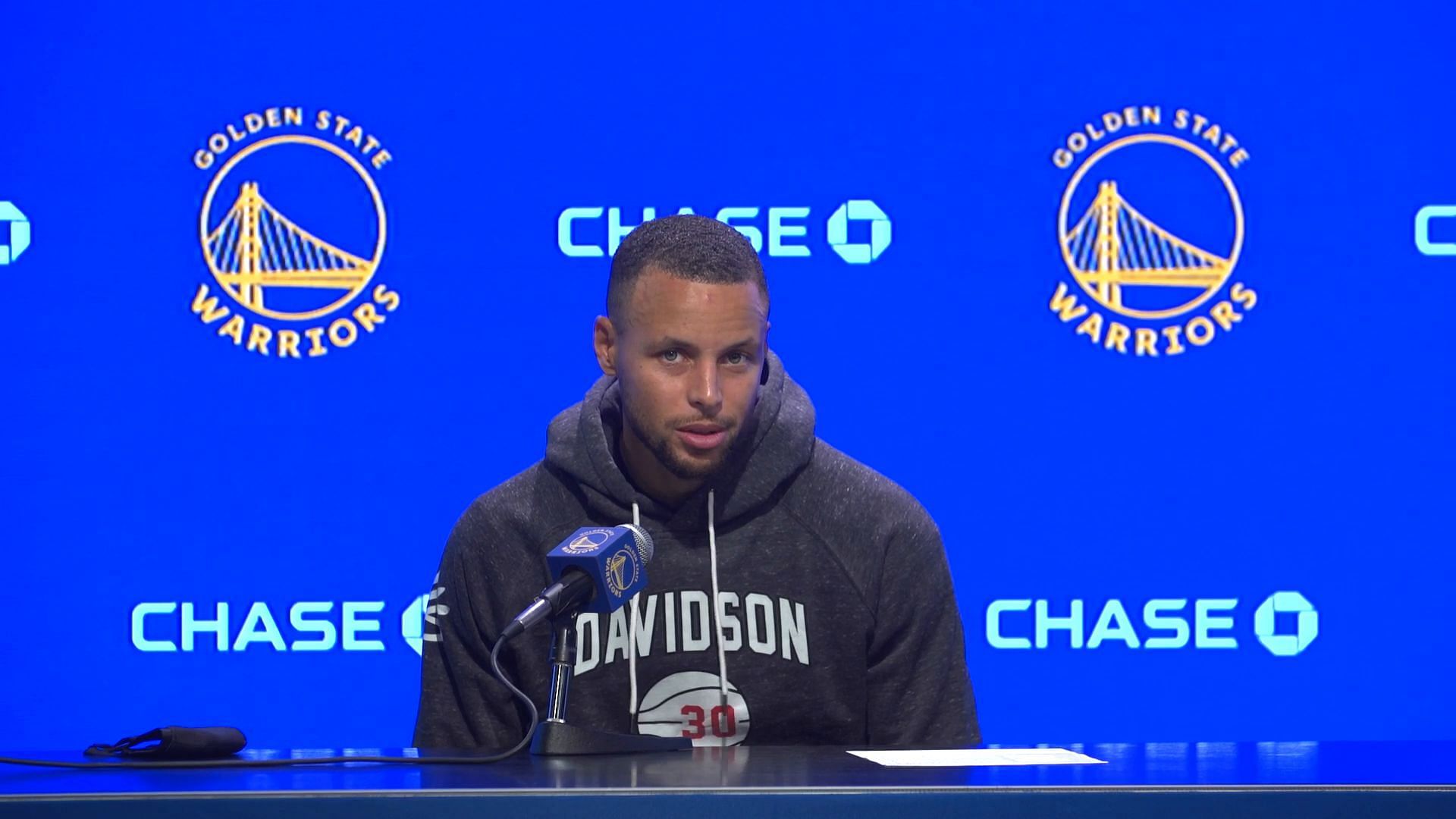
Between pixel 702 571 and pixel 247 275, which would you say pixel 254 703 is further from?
pixel 702 571

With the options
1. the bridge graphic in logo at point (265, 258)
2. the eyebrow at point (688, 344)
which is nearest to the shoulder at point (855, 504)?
the eyebrow at point (688, 344)

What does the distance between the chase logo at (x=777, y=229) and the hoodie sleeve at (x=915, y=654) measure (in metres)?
0.92

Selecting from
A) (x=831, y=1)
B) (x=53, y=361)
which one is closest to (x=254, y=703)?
(x=53, y=361)

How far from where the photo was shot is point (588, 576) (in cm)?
137

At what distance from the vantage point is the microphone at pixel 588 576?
4.36 ft

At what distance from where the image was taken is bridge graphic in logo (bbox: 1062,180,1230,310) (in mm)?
2707

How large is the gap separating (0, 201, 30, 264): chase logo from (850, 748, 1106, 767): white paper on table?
203 centimetres

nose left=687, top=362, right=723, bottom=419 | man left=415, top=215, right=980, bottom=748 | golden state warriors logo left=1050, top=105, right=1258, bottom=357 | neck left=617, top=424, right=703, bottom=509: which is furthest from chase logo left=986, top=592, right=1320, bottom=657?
nose left=687, top=362, right=723, bottom=419

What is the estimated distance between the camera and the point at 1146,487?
2715 millimetres

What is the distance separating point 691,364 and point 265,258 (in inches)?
49.1

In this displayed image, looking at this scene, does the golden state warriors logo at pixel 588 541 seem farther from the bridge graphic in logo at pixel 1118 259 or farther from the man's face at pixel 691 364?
the bridge graphic in logo at pixel 1118 259

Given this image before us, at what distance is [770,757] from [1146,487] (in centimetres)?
159

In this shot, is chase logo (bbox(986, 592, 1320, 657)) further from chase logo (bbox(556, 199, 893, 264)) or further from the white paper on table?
the white paper on table

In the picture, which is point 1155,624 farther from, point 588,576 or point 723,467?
point 588,576
